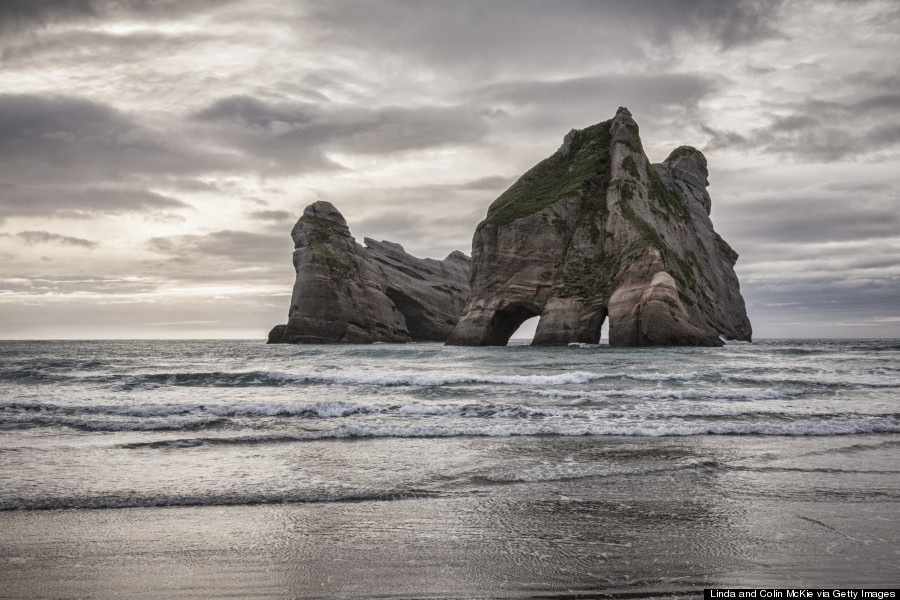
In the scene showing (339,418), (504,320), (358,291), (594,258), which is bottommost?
(339,418)

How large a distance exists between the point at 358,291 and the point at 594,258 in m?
33.3

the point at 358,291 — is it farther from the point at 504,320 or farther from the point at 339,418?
the point at 339,418

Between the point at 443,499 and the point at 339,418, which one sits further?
the point at 339,418

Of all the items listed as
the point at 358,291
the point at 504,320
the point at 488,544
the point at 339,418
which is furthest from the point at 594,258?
the point at 488,544

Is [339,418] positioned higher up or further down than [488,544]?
further down

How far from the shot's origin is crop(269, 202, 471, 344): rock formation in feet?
235

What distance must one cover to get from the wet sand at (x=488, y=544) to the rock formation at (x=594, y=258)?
4026 centimetres

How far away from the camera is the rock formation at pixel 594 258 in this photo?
47.1 m

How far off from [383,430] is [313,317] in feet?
207

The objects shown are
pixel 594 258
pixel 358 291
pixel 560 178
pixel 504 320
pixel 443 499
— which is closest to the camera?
pixel 443 499

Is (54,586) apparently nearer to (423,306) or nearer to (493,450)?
(493,450)

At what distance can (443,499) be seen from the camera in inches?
238

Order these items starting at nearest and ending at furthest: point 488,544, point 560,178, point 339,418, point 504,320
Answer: point 488,544, point 339,418, point 504,320, point 560,178

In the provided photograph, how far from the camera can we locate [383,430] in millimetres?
10469
